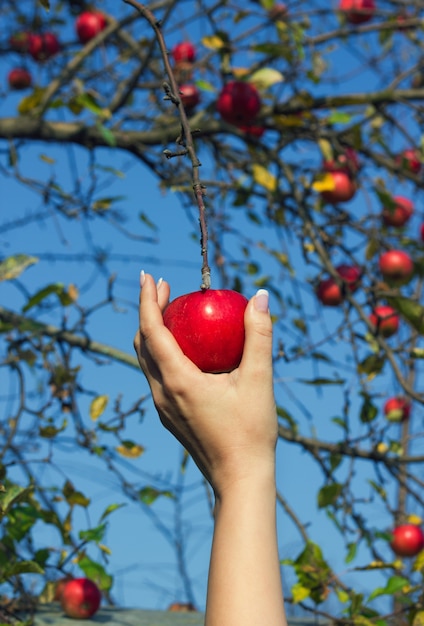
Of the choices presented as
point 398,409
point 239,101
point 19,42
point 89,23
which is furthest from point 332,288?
point 19,42

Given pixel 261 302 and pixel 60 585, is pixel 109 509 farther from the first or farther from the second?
pixel 261 302

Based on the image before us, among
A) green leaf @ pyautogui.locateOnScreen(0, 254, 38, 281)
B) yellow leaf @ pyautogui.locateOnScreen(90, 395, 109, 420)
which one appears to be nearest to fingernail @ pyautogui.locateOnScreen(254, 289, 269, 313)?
green leaf @ pyautogui.locateOnScreen(0, 254, 38, 281)

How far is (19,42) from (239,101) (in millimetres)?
1238

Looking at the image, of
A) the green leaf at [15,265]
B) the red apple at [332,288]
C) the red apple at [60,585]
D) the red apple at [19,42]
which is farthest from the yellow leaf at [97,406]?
the red apple at [19,42]

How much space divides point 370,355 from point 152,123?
3.86ft

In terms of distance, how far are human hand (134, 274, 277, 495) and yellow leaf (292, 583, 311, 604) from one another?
98 cm

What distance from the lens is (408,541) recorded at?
9.62 feet

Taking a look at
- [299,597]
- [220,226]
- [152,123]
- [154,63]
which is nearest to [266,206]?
[220,226]

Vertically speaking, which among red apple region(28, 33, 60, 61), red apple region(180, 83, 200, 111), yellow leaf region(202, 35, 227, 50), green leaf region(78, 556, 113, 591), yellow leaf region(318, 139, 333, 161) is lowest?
green leaf region(78, 556, 113, 591)

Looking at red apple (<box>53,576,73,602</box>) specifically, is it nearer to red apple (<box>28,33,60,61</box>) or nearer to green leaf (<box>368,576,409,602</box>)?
green leaf (<box>368,576,409,602</box>)

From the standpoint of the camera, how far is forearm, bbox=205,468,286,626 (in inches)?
35.0

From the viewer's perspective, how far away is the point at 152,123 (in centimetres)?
301

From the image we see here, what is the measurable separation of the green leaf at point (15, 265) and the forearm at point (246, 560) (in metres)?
1.00

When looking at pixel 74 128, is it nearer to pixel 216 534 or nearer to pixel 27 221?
pixel 27 221
